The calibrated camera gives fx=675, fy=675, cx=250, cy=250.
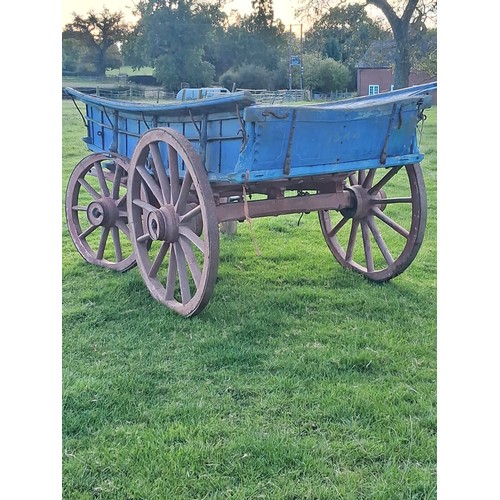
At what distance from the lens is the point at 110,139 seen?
3312 mm

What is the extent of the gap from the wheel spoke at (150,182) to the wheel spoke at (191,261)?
0.77 feet

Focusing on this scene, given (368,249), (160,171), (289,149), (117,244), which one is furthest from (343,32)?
(117,244)

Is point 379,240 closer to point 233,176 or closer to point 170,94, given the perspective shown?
point 233,176

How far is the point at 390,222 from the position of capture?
123 inches

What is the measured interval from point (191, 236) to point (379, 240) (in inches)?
38.2

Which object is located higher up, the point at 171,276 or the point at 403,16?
the point at 403,16

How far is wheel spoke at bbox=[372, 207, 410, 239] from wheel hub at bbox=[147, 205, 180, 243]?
1.01 m

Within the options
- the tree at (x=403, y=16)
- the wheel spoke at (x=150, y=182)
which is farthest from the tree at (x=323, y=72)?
the wheel spoke at (x=150, y=182)

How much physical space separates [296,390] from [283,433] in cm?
26

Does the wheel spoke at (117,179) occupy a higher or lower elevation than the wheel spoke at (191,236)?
higher

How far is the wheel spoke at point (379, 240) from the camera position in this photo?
3.10 meters

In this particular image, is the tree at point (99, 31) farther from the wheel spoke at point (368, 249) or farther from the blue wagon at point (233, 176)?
the wheel spoke at point (368, 249)

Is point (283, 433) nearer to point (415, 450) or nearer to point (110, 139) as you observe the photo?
point (415, 450)
